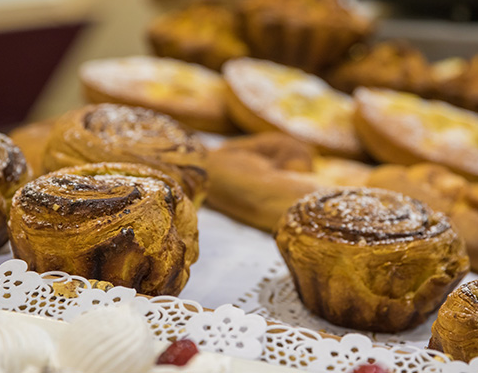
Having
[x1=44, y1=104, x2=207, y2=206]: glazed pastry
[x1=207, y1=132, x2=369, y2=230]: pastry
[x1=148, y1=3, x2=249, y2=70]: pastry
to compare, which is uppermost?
[x1=44, y1=104, x2=207, y2=206]: glazed pastry

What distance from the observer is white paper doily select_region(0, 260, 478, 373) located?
93 centimetres

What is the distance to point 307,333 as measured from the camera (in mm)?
1011

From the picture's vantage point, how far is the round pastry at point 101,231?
1.10 metres

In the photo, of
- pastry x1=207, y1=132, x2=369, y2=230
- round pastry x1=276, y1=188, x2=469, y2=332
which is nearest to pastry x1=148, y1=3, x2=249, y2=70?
pastry x1=207, y1=132, x2=369, y2=230

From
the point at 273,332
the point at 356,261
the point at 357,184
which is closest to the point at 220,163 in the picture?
the point at 357,184

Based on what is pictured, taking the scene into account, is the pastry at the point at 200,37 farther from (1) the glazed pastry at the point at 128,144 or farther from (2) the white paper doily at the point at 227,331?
(2) the white paper doily at the point at 227,331

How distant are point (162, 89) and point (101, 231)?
1698 millimetres

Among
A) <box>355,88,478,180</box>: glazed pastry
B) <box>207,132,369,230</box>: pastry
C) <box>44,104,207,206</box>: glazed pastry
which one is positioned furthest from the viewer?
<box>355,88,478,180</box>: glazed pastry

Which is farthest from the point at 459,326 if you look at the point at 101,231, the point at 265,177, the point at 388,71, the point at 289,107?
the point at 388,71

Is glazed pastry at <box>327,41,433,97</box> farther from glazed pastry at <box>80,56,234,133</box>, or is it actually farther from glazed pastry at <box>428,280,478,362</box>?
glazed pastry at <box>428,280,478,362</box>

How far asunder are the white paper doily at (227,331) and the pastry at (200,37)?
88.9 inches

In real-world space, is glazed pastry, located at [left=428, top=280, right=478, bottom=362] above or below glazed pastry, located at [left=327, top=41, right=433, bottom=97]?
above

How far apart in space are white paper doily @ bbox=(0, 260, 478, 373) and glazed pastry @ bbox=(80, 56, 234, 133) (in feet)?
5.08

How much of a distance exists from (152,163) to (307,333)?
65 cm
